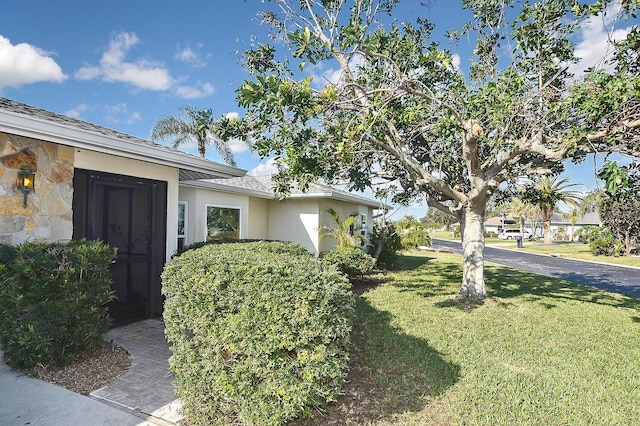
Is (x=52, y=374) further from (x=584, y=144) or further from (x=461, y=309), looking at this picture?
(x=584, y=144)

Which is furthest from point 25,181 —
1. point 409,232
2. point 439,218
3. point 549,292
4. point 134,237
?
point 439,218

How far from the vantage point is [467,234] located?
32.6 feet

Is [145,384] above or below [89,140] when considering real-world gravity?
below

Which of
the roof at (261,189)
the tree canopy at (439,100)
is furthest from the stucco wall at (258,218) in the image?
the tree canopy at (439,100)

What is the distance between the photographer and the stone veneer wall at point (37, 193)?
4969 millimetres

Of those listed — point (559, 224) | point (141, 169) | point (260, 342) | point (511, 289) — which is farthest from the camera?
point (559, 224)

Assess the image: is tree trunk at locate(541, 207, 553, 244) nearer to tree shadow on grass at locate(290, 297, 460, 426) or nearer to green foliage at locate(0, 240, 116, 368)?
tree shadow on grass at locate(290, 297, 460, 426)

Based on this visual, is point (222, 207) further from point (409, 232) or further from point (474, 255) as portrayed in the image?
point (409, 232)

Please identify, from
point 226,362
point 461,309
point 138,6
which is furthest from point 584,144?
point 138,6

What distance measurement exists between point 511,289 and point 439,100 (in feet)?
24.6

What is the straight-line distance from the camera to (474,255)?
974 centimetres

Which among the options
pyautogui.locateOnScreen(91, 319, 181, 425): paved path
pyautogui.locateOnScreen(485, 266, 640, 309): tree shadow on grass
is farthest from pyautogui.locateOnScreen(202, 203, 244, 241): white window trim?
pyautogui.locateOnScreen(485, 266, 640, 309): tree shadow on grass

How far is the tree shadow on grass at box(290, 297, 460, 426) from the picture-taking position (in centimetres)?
389

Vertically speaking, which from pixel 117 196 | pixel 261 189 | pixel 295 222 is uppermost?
pixel 261 189
